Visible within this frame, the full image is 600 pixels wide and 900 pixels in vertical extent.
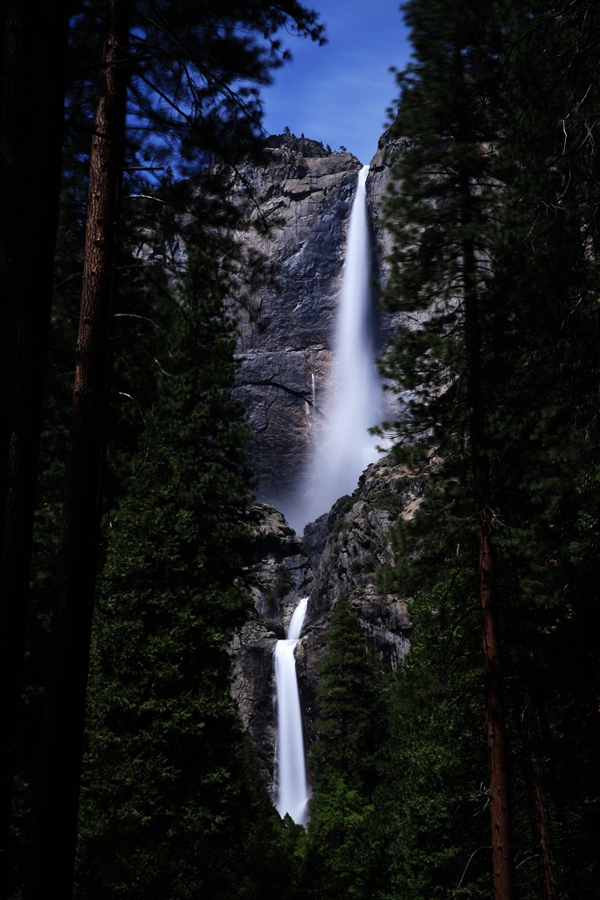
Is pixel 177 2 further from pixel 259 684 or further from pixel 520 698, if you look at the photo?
pixel 259 684

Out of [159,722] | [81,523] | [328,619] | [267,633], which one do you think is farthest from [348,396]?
[81,523]

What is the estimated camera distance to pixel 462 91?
11188mm

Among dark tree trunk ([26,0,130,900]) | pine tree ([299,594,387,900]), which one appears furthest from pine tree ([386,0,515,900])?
pine tree ([299,594,387,900])

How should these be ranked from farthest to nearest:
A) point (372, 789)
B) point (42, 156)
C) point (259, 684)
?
point (259, 684), point (372, 789), point (42, 156)

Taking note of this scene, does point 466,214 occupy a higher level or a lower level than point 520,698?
higher

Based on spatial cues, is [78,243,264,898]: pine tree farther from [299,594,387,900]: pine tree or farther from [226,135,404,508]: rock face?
[226,135,404,508]: rock face

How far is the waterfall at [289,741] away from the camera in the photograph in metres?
51.7

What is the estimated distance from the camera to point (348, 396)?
107 metres

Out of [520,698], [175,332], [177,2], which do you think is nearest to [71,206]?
[177,2]

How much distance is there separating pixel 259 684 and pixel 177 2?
177ft

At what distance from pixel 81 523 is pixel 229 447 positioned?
41.8ft

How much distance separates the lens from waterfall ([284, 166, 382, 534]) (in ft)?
348

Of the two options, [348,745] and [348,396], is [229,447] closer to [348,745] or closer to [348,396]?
[348,745]

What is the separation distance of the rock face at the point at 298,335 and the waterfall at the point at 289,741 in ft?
160
